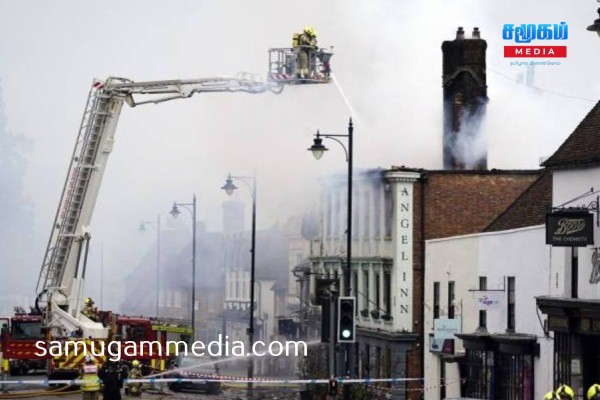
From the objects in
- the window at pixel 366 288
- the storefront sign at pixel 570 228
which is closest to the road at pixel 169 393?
the window at pixel 366 288

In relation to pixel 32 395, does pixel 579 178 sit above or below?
above

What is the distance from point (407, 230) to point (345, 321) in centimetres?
2663

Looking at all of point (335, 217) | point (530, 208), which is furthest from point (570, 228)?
point (335, 217)

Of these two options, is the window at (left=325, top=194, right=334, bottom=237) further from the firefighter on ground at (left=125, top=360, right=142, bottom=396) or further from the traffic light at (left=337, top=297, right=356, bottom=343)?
the traffic light at (left=337, top=297, right=356, bottom=343)

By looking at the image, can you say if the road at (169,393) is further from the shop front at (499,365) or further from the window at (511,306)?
the window at (511,306)

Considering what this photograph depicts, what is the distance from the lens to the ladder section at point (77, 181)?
1877 inches

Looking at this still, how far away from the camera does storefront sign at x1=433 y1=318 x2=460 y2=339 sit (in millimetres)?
50938

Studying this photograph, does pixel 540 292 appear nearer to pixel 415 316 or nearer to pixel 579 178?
pixel 579 178

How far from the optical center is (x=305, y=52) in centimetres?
4712

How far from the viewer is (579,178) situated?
3978 cm

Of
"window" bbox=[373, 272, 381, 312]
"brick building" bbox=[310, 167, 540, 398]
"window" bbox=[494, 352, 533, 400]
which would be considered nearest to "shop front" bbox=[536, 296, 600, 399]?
"window" bbox=[494, 352, 533, 400]

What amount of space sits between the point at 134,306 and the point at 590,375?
87.9m

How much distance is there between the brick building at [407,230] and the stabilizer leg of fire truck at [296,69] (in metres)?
11.7

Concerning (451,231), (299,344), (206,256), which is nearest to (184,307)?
(206,256)
